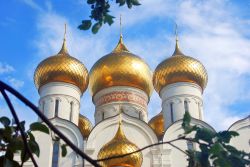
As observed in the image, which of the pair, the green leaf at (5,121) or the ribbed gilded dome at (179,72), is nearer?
the green leaf at (5,121)

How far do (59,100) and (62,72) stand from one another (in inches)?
39.6

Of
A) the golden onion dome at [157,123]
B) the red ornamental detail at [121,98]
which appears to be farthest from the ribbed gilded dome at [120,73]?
the golden onion dome at [157,123]

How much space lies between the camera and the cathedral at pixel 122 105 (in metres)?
13.3

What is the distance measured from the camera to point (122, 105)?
16.3 m

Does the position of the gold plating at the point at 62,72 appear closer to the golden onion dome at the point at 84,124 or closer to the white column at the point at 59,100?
the white column at the point at 59,100

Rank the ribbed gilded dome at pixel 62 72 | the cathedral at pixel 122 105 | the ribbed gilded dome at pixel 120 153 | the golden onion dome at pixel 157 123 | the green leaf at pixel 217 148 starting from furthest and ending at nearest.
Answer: the golden onion dome at pixel 157 123, the ribbed gilded dome at pixel 62 72, the cathedral at pixel 122 105, the ribbed gilded dome at pixel 120 153, the green leaf at pixel 217 148

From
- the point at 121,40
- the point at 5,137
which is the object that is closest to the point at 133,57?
the point at 121,40

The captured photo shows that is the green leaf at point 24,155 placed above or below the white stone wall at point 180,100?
below

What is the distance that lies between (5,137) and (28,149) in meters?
0.21

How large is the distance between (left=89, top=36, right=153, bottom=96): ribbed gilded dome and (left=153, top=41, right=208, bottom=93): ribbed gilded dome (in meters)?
0.88

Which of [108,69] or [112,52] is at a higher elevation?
[112,52]

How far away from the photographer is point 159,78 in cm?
1605

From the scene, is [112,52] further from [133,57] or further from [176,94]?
[176,94]

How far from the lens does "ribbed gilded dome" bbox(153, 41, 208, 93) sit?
15.7 metres
